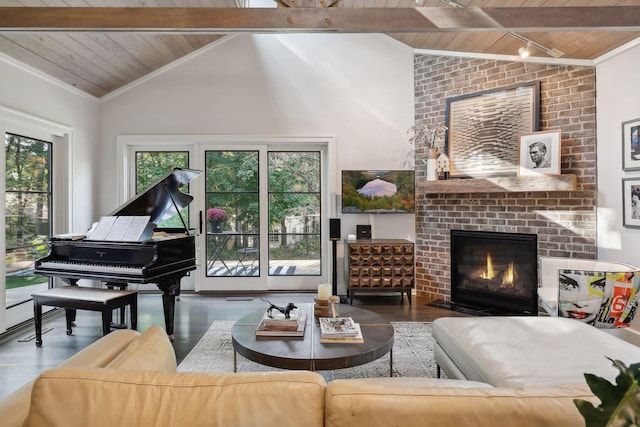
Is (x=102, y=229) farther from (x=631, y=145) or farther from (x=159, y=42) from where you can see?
(x=631, y=145)

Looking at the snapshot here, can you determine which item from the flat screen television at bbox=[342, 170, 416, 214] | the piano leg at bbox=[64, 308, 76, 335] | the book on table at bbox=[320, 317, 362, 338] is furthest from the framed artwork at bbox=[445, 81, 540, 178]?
the piano leg at bbox=[64, 308, 76, 335]

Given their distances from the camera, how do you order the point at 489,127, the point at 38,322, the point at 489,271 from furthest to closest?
the point at 489,271 < the point at 489,127 < the point at 38,322

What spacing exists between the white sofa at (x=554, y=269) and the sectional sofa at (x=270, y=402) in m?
2.56

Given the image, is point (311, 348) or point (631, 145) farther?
point (631, 145)

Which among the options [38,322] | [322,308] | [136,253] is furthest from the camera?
[136,253]

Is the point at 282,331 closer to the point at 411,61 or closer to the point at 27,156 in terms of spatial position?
the point at 27,156

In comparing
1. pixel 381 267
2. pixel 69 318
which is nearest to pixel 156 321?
pixel 69 318

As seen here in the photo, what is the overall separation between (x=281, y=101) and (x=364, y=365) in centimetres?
371

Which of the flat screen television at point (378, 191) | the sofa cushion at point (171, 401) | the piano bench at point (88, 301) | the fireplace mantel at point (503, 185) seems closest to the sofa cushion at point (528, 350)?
the sofa cushion at point (171, 401)

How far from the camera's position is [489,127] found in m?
4.25

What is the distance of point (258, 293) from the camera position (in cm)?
511

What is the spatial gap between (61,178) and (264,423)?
483 centimetres

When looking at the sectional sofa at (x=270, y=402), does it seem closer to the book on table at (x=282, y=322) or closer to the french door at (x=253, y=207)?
the book on table at (x=282, y=322)

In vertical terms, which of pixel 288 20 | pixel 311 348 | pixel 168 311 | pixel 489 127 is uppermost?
pixel 288 20
